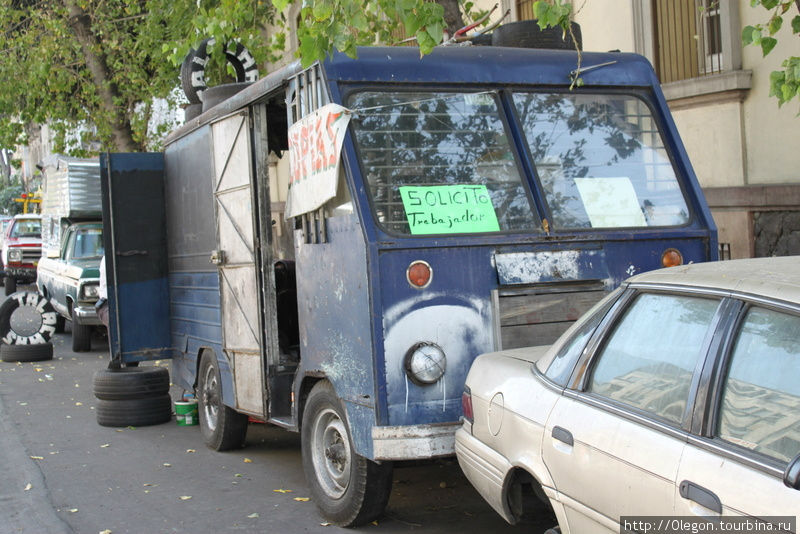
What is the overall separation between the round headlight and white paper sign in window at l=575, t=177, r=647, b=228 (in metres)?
1.32

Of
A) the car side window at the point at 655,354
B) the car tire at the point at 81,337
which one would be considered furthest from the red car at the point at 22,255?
the car side window at the point at 655,354

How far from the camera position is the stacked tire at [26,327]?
14.5m

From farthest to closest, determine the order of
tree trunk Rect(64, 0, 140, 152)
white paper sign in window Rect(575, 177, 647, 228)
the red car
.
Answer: the red car < tree trunk Rect(64, 0, 140, 152) < white paper sign in window Rect(575, 177, 647, 228)

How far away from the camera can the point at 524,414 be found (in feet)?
13.0

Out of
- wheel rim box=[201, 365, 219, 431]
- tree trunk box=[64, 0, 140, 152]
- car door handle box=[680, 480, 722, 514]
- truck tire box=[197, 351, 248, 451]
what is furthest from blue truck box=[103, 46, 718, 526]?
tree trunk box=[64, 0, 140, 152]

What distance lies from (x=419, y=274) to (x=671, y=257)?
64.8 inches

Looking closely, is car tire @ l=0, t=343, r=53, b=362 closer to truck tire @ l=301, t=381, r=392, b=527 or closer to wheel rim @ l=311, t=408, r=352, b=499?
truck tire @ l=301, t=381, r=392, b=527

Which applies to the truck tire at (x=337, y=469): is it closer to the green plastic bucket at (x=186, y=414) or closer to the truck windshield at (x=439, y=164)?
the truck windshield at (x=439, y=164)

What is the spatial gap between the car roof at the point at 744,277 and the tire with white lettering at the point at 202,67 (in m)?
6.26

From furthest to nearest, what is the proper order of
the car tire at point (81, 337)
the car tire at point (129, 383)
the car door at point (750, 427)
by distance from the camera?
1. the car tire at point (81, 337)
2. the car tire at point (129, 383)
3. the car door at point (750, 427)

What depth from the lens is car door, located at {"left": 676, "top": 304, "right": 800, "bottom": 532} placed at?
272 cm

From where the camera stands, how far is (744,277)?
3.20 m

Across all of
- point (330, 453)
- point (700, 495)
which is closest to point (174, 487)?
point (330, 453)

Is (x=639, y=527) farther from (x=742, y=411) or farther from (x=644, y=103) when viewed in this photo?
(x=644, y=103)
